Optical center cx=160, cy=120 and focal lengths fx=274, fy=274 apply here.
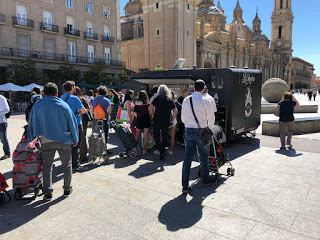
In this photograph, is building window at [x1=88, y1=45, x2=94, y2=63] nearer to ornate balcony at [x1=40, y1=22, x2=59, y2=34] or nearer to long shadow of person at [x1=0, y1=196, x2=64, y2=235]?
ornate balcony at [x1=40, y1=22, x2=59, y2=34]

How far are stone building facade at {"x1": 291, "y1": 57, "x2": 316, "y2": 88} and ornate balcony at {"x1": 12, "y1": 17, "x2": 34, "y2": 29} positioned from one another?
120m

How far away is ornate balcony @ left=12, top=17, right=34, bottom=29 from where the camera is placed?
27.2 m

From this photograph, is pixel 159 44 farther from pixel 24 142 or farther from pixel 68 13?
pixel 24 142

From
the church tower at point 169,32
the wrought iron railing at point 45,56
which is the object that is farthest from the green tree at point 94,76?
the church tower at point 169,32

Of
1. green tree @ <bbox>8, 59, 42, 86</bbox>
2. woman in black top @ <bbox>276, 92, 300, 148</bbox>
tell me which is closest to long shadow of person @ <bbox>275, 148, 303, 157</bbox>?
woman in black top @ <bbox>276, 92, 300, 148</bbox>

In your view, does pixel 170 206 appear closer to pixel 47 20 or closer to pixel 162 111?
pixel 162 111

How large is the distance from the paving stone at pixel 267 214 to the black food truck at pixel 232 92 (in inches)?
156

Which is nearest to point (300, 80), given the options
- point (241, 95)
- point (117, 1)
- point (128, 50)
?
point (128, 50)

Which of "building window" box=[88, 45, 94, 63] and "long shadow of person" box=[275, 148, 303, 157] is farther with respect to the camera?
"building window" box=[88, 45, 94, 63]

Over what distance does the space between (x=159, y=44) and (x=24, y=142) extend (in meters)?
43.9

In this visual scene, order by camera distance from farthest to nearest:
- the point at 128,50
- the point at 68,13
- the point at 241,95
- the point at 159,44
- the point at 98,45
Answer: the point at 128,50, the point at 159,44, the point at 98,45, the point at 68,13, the point at 241,95

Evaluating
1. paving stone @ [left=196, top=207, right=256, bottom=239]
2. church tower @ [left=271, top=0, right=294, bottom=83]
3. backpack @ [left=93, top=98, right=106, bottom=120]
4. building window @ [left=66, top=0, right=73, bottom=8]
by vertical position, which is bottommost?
paving stone @ [left=196, top=207, right=256, bottom=239]

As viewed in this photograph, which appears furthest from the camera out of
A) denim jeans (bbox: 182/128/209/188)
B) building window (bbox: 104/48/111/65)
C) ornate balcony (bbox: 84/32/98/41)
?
building window (bbox: 104/48/111/65)

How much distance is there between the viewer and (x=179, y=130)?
870 cm
